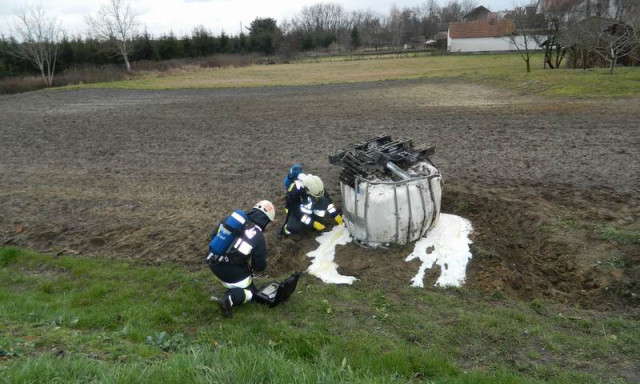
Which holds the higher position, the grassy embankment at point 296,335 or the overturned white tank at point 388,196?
the overturned white tank at point 388,196

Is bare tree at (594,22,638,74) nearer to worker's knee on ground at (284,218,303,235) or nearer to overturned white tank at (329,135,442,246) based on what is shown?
overturned white tank at (329,135,442,246)

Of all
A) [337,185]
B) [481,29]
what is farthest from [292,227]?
[481,29]

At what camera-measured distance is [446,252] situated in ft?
22.7

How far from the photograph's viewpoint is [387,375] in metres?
4.10

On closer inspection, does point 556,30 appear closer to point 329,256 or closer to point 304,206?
point 304,206

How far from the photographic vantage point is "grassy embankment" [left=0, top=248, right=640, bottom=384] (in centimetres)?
358

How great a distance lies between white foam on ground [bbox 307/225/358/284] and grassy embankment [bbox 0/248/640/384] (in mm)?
326

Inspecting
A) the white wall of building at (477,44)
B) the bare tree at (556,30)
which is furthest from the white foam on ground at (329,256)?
the white wall of building at (477,44)

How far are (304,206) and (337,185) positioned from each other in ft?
8.33

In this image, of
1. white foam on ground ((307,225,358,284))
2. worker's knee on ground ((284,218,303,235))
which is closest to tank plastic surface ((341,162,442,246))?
white foam on ground ((307,225,358,284))

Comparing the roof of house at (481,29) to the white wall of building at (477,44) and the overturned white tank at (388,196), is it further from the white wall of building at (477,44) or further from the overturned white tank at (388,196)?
the overturned white tank at (388,196)

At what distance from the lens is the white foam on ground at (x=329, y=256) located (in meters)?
6.70

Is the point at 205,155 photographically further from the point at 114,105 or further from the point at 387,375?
the point at 114,105

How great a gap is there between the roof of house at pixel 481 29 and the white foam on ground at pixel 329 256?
6574 centimetres
